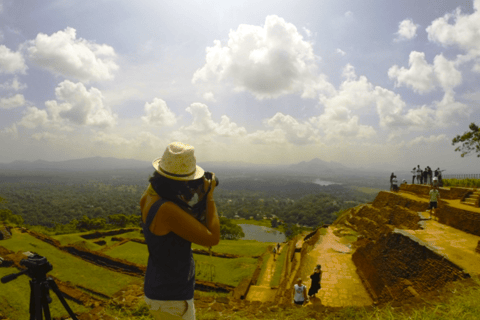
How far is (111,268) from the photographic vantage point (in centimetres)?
1324

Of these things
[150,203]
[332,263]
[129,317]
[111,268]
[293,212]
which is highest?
[150,203]

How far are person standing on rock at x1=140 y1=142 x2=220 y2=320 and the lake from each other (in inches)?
1832

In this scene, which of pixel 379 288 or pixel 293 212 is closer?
pixel 379 288

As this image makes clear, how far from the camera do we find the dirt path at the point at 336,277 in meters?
6.45

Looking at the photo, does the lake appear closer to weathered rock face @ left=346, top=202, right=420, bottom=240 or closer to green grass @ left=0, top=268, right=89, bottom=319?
weathered rock face @ left=346, top=202, right=420, bottom=240

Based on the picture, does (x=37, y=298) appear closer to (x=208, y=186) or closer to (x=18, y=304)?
(x=208, y=186)

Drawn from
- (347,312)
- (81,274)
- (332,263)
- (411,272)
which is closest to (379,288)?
(411,272)

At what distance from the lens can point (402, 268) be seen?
20.6 feet

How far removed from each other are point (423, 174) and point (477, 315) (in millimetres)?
16914

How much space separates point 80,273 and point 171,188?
1409 cm

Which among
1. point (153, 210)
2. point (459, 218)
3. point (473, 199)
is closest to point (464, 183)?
point (473, 199)

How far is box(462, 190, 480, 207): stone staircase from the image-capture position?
993 centimetres

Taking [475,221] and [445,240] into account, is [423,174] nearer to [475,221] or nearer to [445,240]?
[475,221]

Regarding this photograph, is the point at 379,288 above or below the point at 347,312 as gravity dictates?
below
